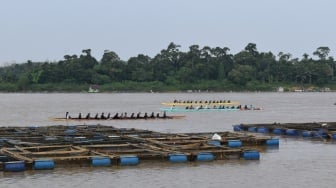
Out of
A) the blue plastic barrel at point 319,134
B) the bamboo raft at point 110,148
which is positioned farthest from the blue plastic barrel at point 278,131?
the bamboo raft at point 110,148

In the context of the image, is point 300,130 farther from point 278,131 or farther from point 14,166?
point 14,166

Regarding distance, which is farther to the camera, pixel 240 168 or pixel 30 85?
pixel 30 85

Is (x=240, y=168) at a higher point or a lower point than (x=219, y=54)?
lower

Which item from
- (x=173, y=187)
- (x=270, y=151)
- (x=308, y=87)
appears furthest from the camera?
(x=308, y=87)

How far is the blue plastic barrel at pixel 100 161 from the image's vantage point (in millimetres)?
26000

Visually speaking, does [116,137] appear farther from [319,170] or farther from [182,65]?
[182,65]

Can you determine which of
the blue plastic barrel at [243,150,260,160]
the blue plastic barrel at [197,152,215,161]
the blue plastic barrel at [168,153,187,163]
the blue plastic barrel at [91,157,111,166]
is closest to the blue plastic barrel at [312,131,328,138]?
the blue plastic barrel at [243,150,260,160]

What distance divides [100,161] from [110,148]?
4.21 m

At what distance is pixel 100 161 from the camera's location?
2600cm

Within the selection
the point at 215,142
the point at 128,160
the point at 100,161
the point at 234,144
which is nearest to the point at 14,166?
the point at 100,161

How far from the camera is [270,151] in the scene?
107 feet

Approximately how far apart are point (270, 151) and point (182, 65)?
152m

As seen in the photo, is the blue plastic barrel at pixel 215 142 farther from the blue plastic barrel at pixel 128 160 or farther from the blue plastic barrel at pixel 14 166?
the blue plastic barrel at pixel 14 166

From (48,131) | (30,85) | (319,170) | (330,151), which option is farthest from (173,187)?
(30,85)
